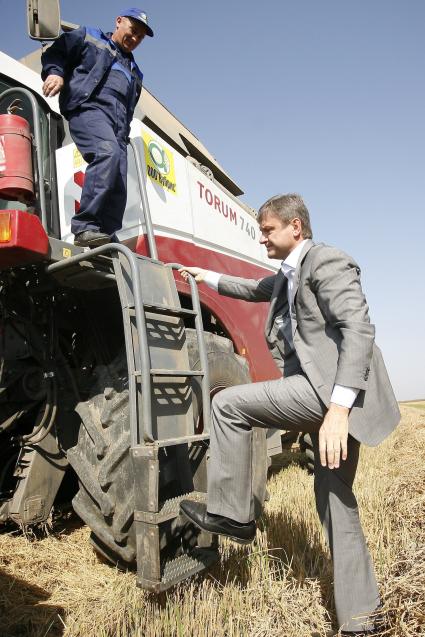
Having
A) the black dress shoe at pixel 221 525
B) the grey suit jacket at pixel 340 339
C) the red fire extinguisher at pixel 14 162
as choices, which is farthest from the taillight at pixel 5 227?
the black dress shoe at pixel 221 525

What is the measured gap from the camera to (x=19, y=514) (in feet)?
8.79

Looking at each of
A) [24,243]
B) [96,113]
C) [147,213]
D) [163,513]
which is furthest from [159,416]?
[96,113]

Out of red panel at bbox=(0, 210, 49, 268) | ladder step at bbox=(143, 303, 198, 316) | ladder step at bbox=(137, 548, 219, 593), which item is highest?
red panel at bbox=(0, 210, 49, 268)

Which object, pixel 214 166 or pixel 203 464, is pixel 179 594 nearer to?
pixel 203 464

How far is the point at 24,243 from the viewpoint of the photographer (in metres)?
2.29

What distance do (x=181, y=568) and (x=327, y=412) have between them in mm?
987

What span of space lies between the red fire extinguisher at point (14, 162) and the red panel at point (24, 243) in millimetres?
130

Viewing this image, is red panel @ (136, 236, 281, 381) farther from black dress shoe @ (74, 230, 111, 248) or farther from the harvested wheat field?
the harvested wheat field

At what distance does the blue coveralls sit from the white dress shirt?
67cm

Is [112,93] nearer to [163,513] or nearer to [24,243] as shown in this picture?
[24,243]

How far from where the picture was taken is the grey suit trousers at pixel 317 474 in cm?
208

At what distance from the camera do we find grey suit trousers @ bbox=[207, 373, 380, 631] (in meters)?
2.08

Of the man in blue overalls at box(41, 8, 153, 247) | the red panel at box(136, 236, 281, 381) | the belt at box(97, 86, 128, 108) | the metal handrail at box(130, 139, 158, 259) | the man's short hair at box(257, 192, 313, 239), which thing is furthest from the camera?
the red panel at box(136, 236, 281, 381)

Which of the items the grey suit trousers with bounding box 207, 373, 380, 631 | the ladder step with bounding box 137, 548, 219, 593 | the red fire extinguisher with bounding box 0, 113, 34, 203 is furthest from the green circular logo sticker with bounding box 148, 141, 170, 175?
the ladder step with bounding box 137, 548, 219, 593
